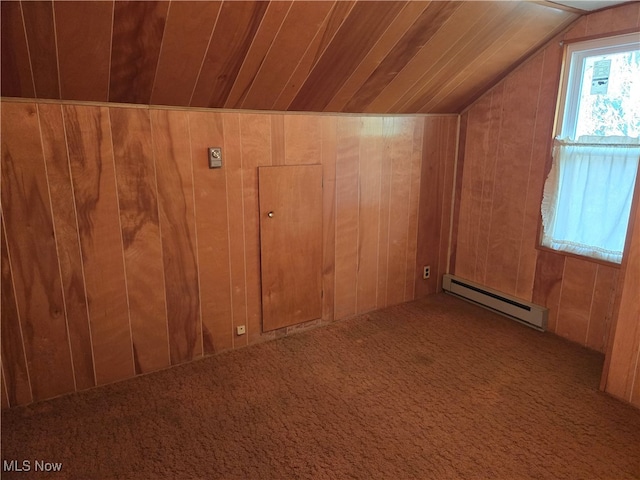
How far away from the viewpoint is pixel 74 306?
7.72 feet

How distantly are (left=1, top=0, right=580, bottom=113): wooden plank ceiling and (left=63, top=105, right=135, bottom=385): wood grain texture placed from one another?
16cm

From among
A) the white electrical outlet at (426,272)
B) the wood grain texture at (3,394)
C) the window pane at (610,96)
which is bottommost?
the wood grain texture at (3,394)

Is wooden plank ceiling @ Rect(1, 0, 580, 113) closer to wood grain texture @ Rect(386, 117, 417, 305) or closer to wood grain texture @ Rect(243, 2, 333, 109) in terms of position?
wood grain texture @ Rect(243, 2, 333, 109)

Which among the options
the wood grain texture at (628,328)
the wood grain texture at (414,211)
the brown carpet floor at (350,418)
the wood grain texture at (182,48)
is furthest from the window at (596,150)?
the wood grain texture at (182,48)

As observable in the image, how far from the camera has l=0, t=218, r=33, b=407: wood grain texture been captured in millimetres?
2141

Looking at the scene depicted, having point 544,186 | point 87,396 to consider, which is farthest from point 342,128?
point 87,396

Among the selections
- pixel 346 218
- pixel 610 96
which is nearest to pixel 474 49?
pixel 610 96

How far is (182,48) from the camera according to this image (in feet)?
6.65

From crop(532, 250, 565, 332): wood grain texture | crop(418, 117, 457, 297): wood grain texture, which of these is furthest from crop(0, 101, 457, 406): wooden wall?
crop(532, 250, 565, 332): wood grain texture

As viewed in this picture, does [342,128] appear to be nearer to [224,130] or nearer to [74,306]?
[224,130]

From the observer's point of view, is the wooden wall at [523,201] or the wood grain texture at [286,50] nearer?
the wood grain texture at [286,50]

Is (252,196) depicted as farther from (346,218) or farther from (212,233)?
(346,218)

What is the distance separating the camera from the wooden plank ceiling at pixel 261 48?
70.9 inches

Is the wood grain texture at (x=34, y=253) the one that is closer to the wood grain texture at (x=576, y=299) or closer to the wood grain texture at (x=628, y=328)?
the wood grain texture at (x=628, y=328)
